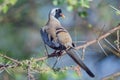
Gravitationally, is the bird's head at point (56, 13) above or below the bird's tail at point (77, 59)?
below

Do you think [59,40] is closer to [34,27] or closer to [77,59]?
[77,59]

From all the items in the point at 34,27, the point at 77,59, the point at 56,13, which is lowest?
the point at 34,27

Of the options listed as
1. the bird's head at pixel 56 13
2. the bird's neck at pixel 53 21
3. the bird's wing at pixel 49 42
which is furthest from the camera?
the bird's head at pixel 56 13

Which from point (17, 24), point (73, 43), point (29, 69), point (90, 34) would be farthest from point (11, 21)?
point (29, 69)

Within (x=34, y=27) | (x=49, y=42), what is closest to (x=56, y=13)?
(x=49, y=42)

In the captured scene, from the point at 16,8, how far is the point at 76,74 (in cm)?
727

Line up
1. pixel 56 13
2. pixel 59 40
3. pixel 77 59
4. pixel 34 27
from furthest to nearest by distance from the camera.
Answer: pixel 34 27, pixel 56 13, pixel 59 40, pixel 77 59

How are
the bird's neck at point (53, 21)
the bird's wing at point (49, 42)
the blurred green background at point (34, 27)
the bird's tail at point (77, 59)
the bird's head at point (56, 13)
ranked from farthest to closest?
the blurred green background at point (34, 27) → the bird's head at point (56, 13) → the bird's neck at point (53, 21) → the bird's wing at point (49, 42) → the bird's tail at point (77, 59)

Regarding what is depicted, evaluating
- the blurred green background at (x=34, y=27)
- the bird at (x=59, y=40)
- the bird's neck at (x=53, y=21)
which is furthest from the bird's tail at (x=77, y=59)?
the blurred green background at (x=34, y=27)

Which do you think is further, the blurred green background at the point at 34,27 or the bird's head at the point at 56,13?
the blurred green background at the point at 34,27

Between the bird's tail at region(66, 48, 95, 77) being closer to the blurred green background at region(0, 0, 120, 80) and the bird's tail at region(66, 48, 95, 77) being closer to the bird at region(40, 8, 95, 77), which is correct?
the bird at region(40, 8, 95, 77)

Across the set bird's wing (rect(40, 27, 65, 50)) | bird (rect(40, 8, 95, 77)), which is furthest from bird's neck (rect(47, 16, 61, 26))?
bird's wing (rect(40, 27, 65, 50))

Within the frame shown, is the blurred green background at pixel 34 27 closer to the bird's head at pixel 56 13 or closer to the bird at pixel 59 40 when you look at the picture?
the bird's head at pixel 56 13

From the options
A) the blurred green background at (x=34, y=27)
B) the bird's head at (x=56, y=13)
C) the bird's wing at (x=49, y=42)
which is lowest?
the blurred green background at (x=34, y=27)
